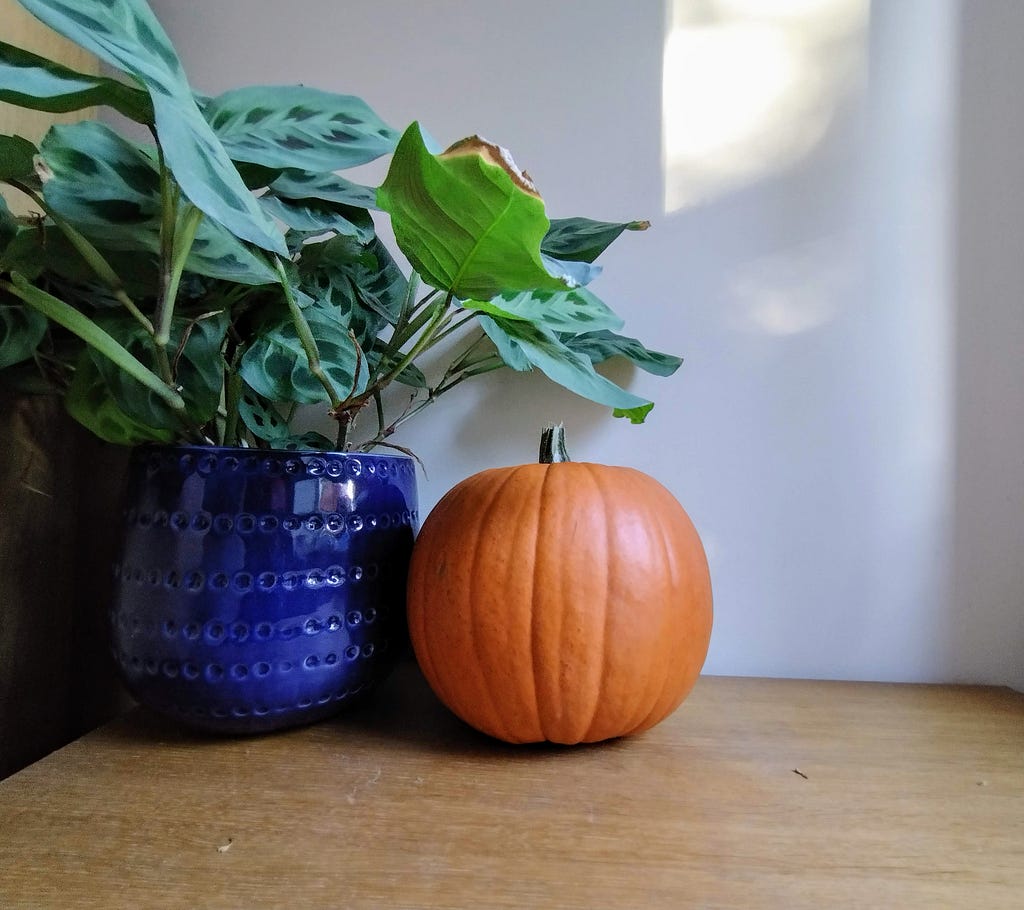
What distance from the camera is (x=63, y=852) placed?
0.36 meters

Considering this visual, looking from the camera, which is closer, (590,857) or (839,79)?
(590,857)

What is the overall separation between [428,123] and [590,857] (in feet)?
2.63

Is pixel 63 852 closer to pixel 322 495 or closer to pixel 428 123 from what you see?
pixel 322 495

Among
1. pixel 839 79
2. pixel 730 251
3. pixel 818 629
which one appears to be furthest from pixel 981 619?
pixel 839 79

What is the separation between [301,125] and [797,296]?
Answer: 0.59m

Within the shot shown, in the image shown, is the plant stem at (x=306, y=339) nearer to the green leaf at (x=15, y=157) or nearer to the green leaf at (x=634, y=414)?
the green leaf at (x=15, y=157)

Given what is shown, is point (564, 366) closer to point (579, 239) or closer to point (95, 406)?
point (579, 239)

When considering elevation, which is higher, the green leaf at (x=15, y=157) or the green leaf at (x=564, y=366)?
the green leaf at (x=15, y=157)

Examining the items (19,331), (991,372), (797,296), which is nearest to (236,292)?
(19,331)

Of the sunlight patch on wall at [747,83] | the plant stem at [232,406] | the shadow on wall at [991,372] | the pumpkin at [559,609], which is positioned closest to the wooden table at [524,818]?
the pumpkin at [559,609]

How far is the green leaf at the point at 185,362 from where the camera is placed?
18.2 inches

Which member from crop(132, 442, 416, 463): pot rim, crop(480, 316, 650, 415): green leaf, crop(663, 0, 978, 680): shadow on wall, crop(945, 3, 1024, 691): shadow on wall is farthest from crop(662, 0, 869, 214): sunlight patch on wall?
crop(132, 442, 416, 463): pot rim

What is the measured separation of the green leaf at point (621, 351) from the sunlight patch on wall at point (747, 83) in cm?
20

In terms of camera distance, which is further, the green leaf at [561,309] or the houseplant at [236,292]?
the green leaf at [561,309]
